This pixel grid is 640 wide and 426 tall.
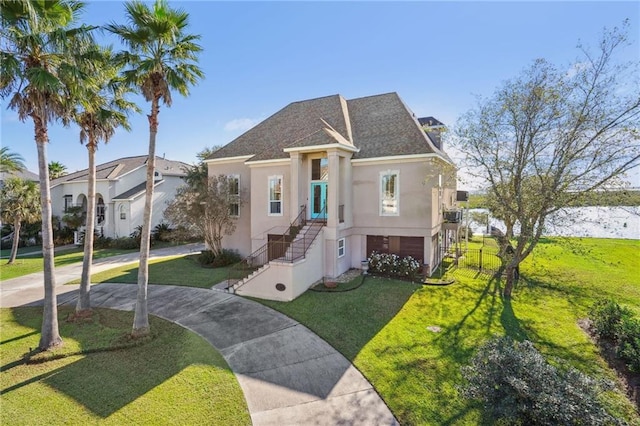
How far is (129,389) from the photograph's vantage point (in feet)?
24.5

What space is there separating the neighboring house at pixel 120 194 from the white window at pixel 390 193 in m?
22.8

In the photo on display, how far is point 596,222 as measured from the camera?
12.2 meters

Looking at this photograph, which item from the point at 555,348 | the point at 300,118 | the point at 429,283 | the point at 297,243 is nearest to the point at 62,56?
the point at 297,243

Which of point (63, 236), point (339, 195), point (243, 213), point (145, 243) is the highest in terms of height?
point (339, 195)

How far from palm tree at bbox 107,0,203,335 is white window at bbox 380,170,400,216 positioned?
35.1ft

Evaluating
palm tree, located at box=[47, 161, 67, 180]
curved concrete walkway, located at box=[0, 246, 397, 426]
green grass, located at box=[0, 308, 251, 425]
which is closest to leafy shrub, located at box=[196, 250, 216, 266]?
curved concrete walkway, located at box=[0, 246, 397, 426]

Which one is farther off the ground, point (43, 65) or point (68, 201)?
point (43, 65)

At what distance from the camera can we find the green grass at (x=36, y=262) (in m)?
19.7

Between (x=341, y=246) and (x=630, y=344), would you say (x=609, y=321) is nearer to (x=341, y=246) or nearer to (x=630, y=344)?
(x=630, y=344)

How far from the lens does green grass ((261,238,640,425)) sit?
286 inches

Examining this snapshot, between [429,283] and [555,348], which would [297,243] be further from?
[555,348]

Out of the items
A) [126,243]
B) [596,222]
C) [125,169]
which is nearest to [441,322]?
[596,222]

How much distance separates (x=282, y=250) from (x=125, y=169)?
25906 mm

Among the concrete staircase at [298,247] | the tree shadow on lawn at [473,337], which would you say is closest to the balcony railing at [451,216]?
the tree shadow on lawn at [473,337]
